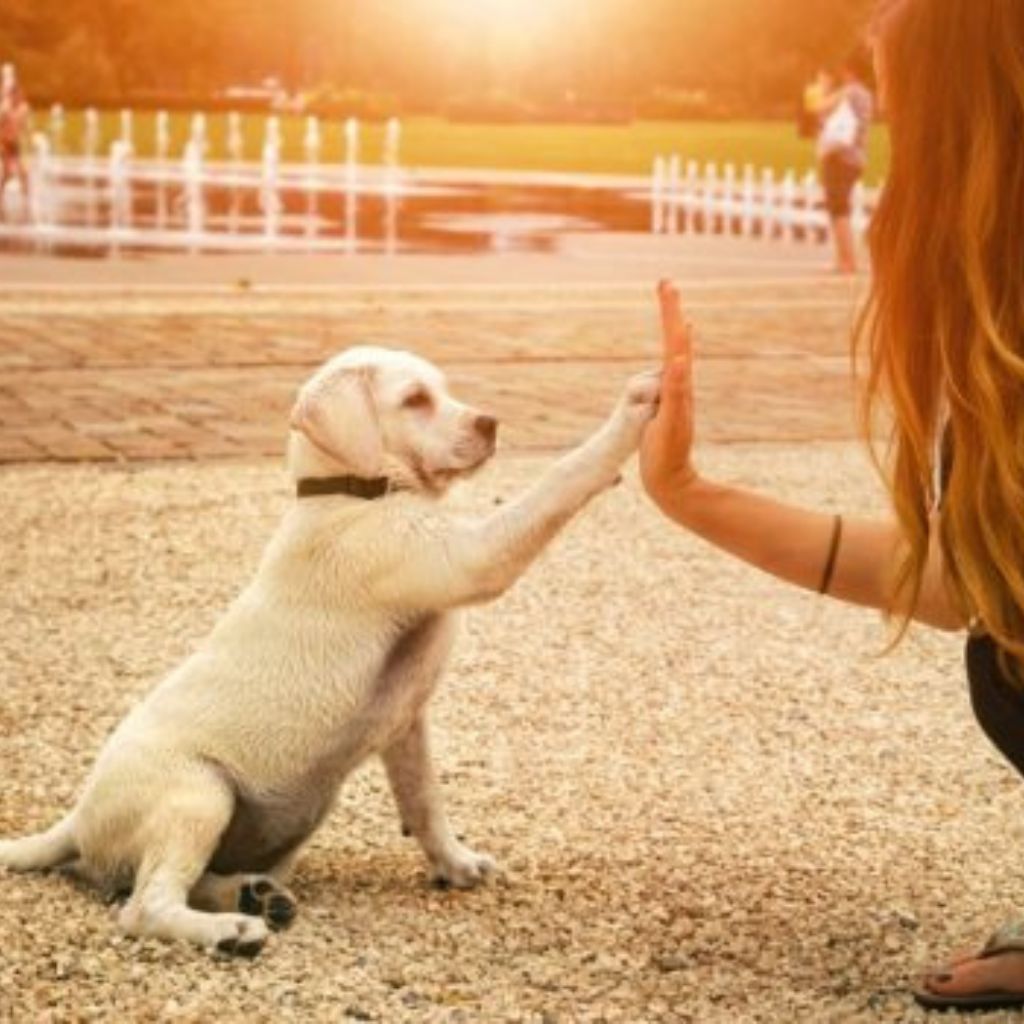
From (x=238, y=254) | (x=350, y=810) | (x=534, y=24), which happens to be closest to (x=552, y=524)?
(x=350, y=810)

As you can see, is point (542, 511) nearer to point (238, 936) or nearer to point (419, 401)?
point (419, 401)

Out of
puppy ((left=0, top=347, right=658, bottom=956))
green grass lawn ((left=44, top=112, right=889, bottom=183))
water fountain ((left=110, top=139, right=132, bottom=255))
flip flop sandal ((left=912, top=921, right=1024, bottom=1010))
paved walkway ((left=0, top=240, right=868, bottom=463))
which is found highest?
puppy ((left=0, top=347, right=658, bottom=956))

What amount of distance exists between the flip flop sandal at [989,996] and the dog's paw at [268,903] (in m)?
1.08

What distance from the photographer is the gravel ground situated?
4023 mm

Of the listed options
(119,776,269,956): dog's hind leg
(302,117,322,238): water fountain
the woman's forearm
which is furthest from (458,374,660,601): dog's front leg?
(302,117,322,238): water fountain

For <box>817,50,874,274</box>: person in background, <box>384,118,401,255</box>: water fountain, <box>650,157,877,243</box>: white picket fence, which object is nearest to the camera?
<box>817,50,874,274</box>: person in background

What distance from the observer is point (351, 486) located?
4414 millimetres

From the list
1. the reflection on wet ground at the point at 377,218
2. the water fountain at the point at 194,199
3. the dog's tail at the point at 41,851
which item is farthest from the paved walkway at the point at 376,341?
the dog's tail at the point at 41,851

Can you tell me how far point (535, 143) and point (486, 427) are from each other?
167 ft

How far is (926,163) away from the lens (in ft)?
12.7

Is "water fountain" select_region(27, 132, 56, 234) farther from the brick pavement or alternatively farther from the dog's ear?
the dog's ear

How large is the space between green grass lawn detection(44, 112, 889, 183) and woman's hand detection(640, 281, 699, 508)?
35.4 m

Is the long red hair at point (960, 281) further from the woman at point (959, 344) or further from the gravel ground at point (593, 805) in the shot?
the gravel ground at point (593, 805)

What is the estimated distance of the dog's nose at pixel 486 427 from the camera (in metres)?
4.43
